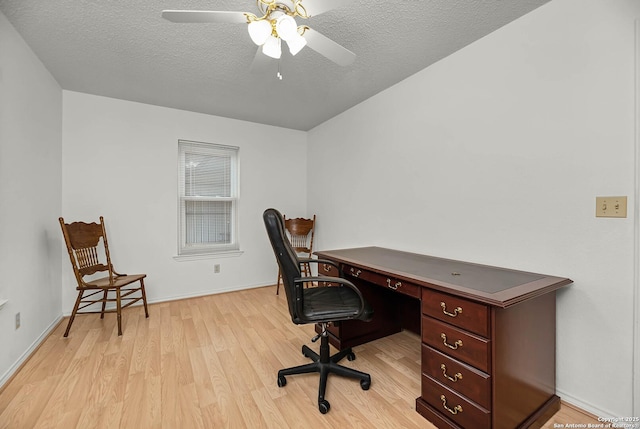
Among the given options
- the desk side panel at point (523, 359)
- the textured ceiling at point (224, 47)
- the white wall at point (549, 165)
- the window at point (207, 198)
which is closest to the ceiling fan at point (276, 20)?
the textured ceiling at point (224, 47)

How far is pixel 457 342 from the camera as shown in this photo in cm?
133

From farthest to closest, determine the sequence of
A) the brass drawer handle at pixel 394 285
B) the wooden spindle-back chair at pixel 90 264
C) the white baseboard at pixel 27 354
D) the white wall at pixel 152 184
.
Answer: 1. the white wall at pixel 152 184
2. the wooden spindle-back chair at pixel 90 264
3. the white baseboard at pixel 27 354
4. the brass drawer handle at pixel 394 285

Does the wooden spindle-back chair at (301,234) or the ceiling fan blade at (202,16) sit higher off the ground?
the ceiling fan blade at (202,16)

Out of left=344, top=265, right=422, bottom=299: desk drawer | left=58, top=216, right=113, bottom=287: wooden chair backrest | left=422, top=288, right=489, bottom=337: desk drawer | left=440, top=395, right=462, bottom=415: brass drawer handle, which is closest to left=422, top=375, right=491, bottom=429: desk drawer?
left=440, top=395, right=462, bottom=415: brass drawer handle

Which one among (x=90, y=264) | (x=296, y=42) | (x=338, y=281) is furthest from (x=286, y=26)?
(x=90, y=264)

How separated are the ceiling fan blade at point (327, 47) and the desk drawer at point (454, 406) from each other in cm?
195

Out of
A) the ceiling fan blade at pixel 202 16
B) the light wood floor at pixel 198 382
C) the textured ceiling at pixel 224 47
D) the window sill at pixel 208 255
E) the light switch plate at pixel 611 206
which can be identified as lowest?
the light wood floor at pixel 198 382

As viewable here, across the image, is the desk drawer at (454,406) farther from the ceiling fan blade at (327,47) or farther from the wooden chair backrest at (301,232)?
the wooden chair backrest at (301,232)

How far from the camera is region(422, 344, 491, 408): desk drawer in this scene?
3.99ft

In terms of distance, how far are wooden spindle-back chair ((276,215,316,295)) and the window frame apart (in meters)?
0.75

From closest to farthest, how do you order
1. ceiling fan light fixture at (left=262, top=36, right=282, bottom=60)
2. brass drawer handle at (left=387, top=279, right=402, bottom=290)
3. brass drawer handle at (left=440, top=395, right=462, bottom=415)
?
1. brass drawer handle at (left=440, top=395, right=462, bottom=415)
2. ceiling fan light fixture at (left=262, top=36, right=282, bottom=60)
3. brass drawer handle at (left=387, top=279, right=402, bottom=290)

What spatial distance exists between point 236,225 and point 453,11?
326cm

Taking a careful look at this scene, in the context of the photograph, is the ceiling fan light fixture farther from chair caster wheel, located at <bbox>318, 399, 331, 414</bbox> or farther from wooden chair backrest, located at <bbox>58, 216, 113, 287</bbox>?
wooden chair backrest, located at <bbox>58, 216, 113, 287</bbox>

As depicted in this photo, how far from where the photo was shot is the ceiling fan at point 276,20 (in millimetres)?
1285
